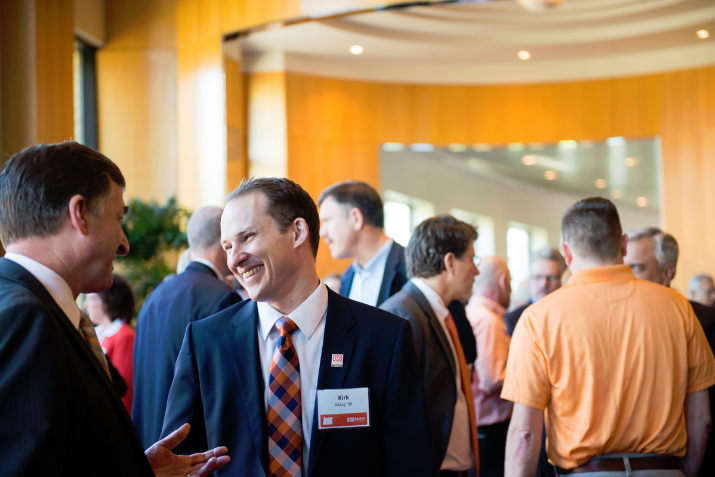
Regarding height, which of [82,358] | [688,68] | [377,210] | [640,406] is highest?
[688,68]

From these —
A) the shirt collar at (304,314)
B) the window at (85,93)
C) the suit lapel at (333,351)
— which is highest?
the window at (85,93)

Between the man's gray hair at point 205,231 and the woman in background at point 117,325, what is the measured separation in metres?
1.13

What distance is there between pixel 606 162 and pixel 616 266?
13988 millimetres

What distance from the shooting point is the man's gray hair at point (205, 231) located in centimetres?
384

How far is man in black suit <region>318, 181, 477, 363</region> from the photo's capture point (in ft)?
13.7

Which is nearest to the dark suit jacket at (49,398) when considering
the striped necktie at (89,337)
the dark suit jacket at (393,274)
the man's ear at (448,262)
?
the striped necktie at (89,337)

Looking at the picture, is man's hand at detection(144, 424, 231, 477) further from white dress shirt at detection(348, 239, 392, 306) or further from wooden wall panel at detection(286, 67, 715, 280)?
wooden wall panel at detection(286, 67, 715, 280)

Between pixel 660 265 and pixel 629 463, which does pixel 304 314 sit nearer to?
pixel 629 463

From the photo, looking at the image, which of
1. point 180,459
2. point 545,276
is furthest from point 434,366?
point 545,276

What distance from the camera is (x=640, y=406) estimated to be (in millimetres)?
2777

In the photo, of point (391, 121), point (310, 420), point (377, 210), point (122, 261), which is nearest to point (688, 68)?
point (391, 121)

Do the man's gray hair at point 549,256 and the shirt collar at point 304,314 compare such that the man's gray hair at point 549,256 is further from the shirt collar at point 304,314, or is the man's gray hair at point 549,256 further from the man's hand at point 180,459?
the man's hand at point 180,459

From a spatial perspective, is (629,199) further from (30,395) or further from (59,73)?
(30,395)

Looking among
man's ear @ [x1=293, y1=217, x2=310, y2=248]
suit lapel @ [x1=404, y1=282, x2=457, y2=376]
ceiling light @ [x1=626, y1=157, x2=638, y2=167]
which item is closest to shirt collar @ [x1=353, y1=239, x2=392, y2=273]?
suit lapel @ [x1=404, y1=282, x2=457, y2=376]
